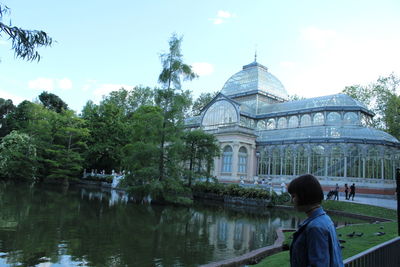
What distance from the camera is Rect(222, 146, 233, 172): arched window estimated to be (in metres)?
37.2

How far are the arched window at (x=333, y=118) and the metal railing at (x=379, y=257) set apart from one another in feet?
103

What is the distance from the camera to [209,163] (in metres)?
28.5

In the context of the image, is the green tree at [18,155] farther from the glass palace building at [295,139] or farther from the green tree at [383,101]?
the green tree at [383,101]

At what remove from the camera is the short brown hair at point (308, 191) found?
2.61 meters

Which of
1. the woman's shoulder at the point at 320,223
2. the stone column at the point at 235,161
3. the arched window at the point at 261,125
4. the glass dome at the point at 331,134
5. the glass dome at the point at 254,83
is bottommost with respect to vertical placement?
the woman's shoulder at the point at 320,223

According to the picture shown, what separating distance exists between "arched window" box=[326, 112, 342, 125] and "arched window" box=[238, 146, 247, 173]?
9706 millimetres

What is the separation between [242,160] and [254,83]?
12.6 metres

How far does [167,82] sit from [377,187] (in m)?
21.4

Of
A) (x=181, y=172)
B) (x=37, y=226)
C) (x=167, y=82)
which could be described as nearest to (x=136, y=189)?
(x=181, y=172)

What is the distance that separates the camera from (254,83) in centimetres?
4475

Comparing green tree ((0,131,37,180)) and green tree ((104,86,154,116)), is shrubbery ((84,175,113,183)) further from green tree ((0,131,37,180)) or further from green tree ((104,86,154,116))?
green tree ((104,86,154,116))

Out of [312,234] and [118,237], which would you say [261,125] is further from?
[312,234]

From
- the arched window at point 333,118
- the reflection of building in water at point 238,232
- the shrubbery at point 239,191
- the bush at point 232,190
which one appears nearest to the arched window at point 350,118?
the arched window at point 333,118

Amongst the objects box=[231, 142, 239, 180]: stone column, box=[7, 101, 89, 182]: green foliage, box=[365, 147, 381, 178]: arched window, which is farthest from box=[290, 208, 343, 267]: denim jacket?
box=[7, 101, 89, 182]: green foliage
